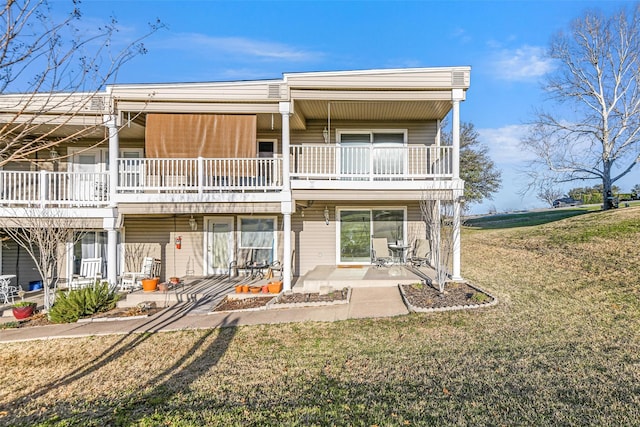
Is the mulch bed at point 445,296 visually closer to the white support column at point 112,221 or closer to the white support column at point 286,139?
the white support column at point 286,139

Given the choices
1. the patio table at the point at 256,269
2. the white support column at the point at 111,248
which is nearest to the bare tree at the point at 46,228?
the white support column at the point at 111,248

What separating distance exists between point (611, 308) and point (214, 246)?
36.3 feet

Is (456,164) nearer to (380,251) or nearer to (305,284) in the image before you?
(380,251)

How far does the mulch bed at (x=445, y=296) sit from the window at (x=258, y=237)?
5.07m

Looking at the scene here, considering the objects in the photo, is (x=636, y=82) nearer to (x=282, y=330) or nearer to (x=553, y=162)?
(x=553, y=162)

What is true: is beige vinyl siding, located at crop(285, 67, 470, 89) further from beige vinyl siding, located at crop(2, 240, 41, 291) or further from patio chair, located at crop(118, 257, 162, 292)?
beige vinyl siding, located at crop(2, 240, 41, 291)

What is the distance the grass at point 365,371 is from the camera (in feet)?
12.4

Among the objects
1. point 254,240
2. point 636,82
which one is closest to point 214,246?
point 254,240

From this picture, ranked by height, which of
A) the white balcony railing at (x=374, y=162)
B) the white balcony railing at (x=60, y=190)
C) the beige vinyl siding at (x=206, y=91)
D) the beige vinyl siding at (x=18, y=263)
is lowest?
the beige vinyl siding at (x=18, y=263)

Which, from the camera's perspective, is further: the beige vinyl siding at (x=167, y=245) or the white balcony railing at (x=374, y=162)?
the beige vinyl siding at (x=167, y=245)

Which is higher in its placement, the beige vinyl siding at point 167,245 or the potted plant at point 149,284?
the beige vinyl siding at point 167,245

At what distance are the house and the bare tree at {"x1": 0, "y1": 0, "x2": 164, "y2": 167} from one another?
19.1 ft

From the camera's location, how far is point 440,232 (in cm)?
995

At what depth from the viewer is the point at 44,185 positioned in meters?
10.0
